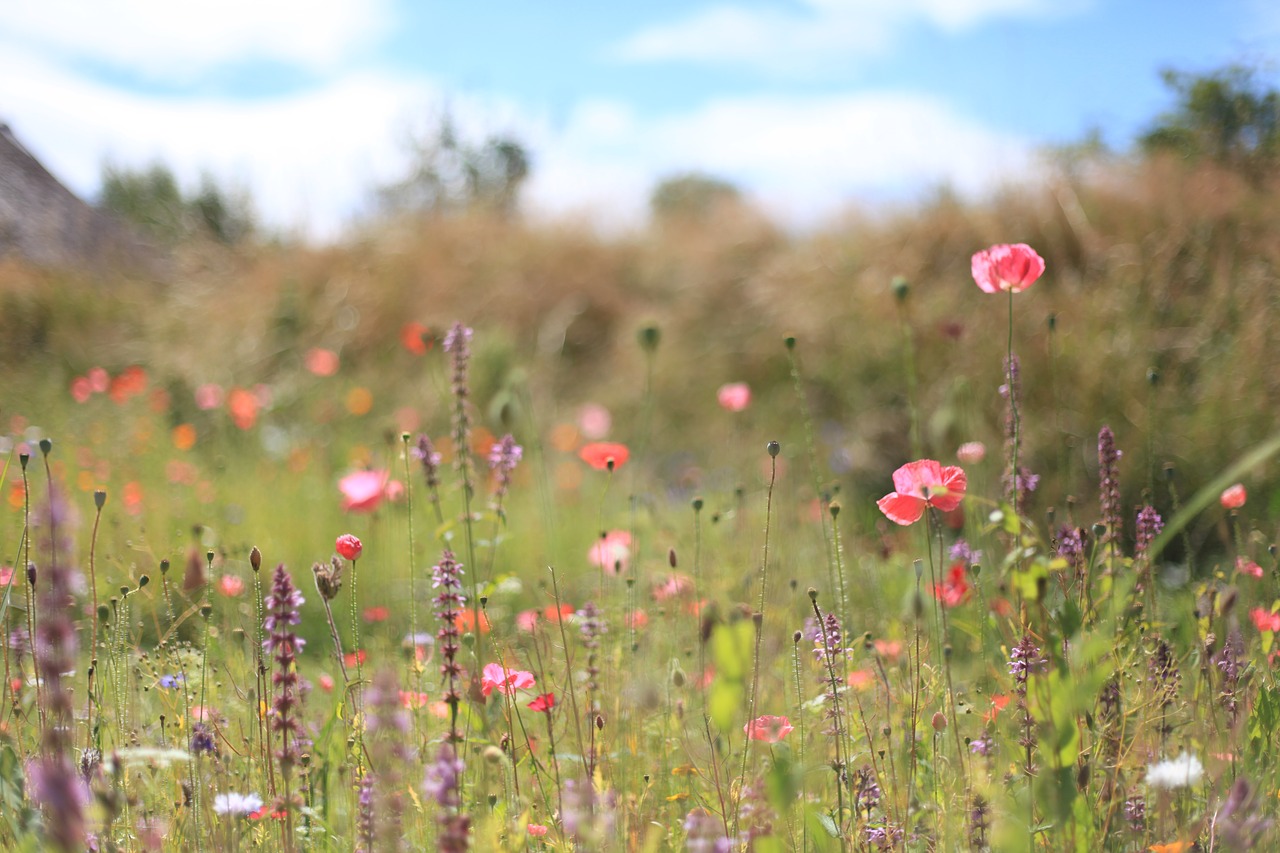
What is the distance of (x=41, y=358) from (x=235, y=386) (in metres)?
1.30

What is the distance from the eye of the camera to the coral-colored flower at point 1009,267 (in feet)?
5.56

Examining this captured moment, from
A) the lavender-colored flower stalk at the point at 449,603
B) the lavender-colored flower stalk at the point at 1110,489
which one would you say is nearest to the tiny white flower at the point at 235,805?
the lavender-colored flower stalk at the point at 449,603

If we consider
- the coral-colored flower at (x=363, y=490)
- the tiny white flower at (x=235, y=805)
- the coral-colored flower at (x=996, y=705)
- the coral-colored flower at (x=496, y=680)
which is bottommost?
the coral-colored flower at (x=996, y=705)

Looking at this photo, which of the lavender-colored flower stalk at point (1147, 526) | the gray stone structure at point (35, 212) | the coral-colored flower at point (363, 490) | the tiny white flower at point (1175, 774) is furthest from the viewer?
the gray stone structure at point (35, 212)

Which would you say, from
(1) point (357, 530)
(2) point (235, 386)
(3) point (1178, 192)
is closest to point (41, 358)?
(2) point (235, 386)

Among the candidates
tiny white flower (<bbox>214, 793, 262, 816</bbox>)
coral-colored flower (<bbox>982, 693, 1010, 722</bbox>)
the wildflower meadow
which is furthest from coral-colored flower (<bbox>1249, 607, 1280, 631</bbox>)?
tiny white flower (<bbox>214, 793, 262, 816</bbox>)

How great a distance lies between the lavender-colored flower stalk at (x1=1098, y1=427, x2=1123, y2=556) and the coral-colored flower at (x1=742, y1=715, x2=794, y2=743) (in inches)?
23.9

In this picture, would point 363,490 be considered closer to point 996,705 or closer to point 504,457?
point 504,457

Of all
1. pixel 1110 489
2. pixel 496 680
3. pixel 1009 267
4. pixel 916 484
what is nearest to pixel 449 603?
pixel 496 680

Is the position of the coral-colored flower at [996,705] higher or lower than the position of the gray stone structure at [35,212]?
lower

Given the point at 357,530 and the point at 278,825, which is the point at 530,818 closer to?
the point at 278,825

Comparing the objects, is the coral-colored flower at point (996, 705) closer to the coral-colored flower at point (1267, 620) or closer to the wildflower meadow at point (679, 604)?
the wildflower meadow at point (679, 604)

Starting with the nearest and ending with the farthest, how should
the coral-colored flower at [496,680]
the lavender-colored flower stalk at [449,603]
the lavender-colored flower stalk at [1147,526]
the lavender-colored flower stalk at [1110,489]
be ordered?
the lavender-colored flower stalk at [449,603]
the coral-colored flower at [496,680]
the lavender-colored flower stalk at [1110,489]
the lavender-colored flower stalk at [1147,526]

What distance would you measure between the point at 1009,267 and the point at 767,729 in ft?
2.77
